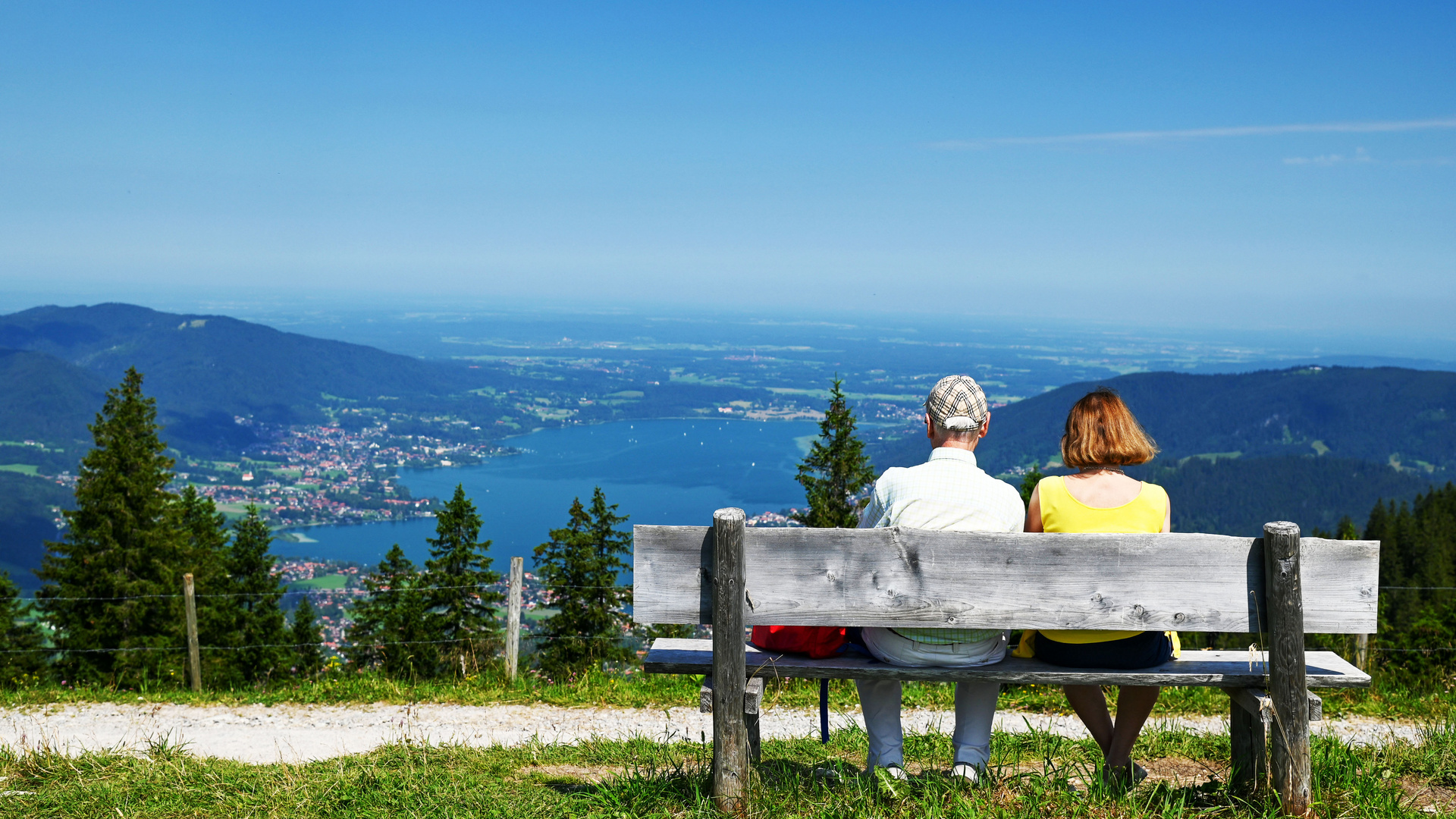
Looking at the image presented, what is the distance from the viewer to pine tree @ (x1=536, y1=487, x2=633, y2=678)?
71.7ft

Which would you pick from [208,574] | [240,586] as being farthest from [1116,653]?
[240,586]

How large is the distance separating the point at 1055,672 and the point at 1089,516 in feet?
1.94

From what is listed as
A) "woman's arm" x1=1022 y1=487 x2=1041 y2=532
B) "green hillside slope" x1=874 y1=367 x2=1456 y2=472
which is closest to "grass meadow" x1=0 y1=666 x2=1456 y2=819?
"woman's arm" x1=1022 y1=487 x2=1041 y2=532

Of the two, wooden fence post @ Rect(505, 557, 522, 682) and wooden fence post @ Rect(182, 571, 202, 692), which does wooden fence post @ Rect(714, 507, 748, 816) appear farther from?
wooden fence post @ Rect(182, 571, 202, 692)

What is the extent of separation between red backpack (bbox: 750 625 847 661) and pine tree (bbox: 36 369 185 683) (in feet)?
66.2

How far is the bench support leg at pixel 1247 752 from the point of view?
3324 millimetres

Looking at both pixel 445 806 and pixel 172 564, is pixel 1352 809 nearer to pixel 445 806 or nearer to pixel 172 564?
pixel 445 806

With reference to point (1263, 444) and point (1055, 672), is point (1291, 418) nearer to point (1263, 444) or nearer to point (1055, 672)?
point (1263, 444)

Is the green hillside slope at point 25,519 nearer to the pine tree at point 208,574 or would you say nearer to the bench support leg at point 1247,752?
the pine tree at point 208,574

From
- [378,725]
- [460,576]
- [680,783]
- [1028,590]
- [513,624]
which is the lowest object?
[460,576]

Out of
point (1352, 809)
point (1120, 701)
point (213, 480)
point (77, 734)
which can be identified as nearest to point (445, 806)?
point (1120, 701)

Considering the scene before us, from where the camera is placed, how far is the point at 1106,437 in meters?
3.49

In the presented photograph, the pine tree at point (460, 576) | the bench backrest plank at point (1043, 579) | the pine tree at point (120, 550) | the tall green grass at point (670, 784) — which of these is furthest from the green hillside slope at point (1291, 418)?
the bench backrest plank at point (1043, 579)

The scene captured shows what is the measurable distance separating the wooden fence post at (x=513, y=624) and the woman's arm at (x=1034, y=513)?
5.69m
